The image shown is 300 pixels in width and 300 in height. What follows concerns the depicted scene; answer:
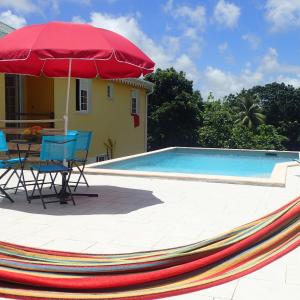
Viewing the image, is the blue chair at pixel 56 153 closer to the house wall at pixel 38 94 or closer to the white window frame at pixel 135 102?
the house wall at pixel 38 94

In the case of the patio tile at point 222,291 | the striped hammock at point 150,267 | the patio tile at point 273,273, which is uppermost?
the striped hammock at point 150,267

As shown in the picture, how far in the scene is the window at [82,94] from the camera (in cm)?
1633

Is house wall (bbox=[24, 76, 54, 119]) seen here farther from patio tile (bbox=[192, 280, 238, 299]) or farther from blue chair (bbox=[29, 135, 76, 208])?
patio tile (bbox=[192, 280, 238, 299])

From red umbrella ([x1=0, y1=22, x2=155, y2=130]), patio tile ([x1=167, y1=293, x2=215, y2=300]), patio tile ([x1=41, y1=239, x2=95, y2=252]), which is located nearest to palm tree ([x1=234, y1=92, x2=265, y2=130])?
red umbrella ([x1=0, y1=22, x2=155, y2=130])

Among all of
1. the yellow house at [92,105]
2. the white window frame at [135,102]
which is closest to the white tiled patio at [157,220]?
the yellow house at [92,105]

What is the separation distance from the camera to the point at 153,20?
18375 millimetres

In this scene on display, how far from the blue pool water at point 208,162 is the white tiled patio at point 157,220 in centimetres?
451

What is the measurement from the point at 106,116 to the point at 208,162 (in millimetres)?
4861

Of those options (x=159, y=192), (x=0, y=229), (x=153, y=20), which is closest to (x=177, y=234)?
(x=0, y=229)

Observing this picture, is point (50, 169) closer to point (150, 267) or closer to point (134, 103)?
point (150, 267)

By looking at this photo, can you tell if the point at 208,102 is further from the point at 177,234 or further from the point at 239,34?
the point at 177,234

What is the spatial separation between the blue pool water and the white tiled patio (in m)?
4.51

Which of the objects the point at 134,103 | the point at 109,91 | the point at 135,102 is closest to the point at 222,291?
the point at 109,91

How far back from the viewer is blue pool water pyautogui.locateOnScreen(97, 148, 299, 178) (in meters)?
14.1
